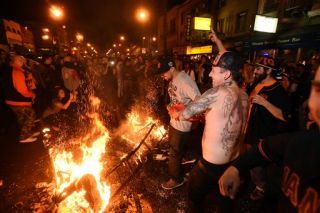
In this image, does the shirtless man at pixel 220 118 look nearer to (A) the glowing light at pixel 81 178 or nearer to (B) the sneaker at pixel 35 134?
(A) the glowing light at pixel 81 178

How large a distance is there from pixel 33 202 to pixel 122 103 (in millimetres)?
7700

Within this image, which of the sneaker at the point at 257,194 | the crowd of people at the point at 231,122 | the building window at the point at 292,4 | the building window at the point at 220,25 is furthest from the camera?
the building window at the point at 220,25

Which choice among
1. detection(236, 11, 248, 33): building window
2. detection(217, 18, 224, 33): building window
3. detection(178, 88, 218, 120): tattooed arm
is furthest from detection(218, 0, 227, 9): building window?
detection(178, 88, 218, 120): tattooed arm

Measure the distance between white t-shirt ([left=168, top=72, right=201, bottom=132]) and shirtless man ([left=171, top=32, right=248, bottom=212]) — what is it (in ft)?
3.49

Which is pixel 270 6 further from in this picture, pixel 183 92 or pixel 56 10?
pixel 183 92

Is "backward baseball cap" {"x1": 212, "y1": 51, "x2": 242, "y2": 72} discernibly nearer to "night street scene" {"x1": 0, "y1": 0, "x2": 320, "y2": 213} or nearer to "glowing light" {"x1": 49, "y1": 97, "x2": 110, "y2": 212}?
"night street scene" {"x1": 0, "y1": 0, "x2": 320, "y2": 213}

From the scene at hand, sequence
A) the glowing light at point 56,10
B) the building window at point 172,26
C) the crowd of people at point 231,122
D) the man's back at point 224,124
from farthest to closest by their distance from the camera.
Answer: the building window at point 172,26 → the glowing light at point 56,10 → the man's back at point 224,124 → the crowd of people at point 231,122

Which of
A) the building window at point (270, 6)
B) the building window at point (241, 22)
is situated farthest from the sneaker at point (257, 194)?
the building window at point (241, 22)

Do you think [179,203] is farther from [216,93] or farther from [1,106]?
[1,106]

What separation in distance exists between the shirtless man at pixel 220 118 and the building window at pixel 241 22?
19.5 metres

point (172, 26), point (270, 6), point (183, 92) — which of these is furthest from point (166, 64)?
point (172, 26)

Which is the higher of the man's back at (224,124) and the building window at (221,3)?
the building window at (221,3)

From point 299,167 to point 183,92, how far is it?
8.43 ft

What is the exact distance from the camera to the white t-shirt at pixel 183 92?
3678 millimetres
